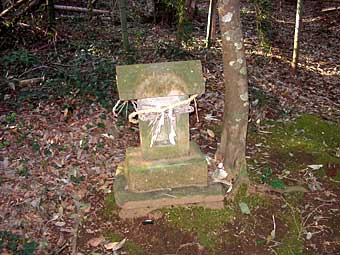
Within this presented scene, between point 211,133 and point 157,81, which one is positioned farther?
point 211,133

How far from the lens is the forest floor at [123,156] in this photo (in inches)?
148

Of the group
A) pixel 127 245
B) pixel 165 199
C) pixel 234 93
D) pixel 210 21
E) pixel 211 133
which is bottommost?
pixel 127 245

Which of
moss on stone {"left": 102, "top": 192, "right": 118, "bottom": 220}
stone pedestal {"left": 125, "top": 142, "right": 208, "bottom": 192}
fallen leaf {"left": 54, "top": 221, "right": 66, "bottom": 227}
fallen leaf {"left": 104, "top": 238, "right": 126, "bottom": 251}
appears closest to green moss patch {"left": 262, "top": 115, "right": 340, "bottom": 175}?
stone pedestal {"left": 125, "top": 142, "right": 208, "bottom": 192}

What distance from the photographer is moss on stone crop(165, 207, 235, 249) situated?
12.3ft

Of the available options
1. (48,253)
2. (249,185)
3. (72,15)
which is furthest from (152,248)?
(72,15)

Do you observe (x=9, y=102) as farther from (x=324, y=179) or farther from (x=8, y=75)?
(x=324, y=179)

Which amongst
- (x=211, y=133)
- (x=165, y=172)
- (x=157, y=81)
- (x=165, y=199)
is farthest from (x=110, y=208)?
(x=211, y=133)

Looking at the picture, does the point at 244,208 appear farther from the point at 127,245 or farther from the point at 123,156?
the point at 123,156

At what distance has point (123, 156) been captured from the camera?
4.95 metres

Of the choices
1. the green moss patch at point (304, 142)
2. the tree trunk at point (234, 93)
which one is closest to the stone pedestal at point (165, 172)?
the tree trunk at point (234, 93)

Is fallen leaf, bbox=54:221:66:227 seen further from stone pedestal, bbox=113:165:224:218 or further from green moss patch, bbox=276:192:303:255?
green moss patch, bbox=276:192:303:255

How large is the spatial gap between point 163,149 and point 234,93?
0.87 m

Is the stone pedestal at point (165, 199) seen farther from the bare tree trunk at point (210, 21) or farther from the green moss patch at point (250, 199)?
the bare tree trunk at point (210, 21)

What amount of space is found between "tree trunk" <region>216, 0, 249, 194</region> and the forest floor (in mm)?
314
